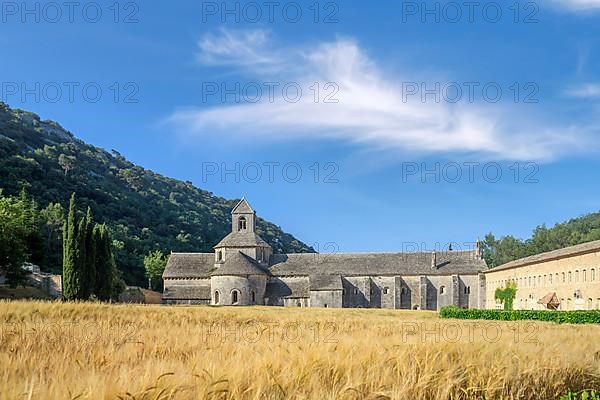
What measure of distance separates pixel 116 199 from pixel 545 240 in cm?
7364

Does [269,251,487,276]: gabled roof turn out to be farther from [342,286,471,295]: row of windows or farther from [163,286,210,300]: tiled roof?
[163,286,210,300]: tiled roof

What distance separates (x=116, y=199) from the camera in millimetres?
97375

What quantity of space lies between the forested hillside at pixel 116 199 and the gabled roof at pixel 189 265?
851cm

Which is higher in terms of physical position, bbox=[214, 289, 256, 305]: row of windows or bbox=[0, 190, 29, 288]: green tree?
bbox=[0, 190, 29, 288]: green tree

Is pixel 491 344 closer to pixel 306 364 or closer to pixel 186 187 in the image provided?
pixel 306 364

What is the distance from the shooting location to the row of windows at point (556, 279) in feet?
145

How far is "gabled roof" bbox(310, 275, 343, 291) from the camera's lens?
214ft

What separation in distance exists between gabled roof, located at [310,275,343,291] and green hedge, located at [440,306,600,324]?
64.3ft

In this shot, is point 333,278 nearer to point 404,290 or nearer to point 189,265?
point 404,290

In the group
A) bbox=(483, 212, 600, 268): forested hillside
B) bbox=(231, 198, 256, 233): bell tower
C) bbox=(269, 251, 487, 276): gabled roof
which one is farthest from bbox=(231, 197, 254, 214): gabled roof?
bbox=(483, 212, 600, 268): forested hillside

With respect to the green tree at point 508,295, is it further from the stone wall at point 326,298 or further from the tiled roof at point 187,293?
the tiled roof at point 187,293

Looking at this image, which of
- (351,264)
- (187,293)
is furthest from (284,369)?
(351,264)

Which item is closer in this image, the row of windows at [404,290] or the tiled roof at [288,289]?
the tiled roof at [288,289]

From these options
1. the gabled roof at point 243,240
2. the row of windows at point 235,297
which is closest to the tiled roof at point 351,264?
the gabled roof at point 243,240
